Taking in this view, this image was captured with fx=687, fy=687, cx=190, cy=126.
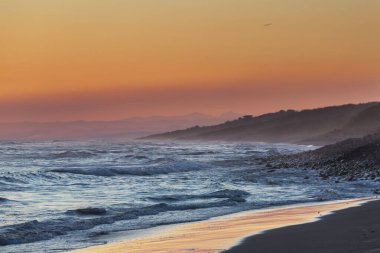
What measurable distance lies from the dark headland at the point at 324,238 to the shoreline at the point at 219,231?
0.35 meters

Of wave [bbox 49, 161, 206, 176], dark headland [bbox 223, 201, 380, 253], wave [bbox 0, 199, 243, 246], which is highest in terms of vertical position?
wave [bbox 49, 161, 206, 176]

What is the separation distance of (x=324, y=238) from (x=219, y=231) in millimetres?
2724

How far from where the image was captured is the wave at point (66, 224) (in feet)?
45.4

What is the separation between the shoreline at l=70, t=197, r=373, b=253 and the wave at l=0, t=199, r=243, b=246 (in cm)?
189

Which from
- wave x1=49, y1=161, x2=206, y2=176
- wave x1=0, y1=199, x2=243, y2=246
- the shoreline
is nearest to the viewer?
the shoreline

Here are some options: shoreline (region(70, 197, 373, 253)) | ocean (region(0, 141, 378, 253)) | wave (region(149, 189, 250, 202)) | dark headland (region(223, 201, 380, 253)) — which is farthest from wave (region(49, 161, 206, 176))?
dark headland (region(223, 201, 380, 253))

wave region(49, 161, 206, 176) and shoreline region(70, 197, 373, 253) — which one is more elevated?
wave region(49, 161, 206, 176)

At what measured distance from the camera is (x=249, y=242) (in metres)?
11.8

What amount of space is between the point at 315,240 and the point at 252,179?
20195 millimetres

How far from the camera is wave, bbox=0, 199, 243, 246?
1383 cm

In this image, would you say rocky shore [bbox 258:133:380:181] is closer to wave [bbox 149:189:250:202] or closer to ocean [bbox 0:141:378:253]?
ocean [bbox 0:141:378:253]

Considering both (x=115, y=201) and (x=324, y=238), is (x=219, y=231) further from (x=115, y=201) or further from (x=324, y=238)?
(x=115, y=201)

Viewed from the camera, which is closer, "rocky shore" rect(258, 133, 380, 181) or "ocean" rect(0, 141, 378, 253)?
"ocean" rect(0, 141, 378, 253)

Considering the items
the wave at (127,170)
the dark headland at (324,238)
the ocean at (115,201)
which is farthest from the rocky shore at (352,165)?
the dark headland at (324,238)
